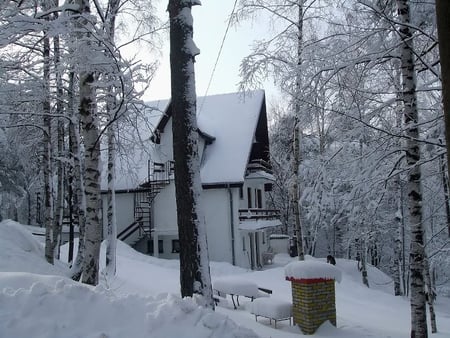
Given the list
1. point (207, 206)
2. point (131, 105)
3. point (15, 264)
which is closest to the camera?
point (131, 105)

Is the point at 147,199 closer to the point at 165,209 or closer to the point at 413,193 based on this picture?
the point at 165,209

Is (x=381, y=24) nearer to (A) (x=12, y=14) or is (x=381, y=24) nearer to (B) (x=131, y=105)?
(B) (x=131, y=105)

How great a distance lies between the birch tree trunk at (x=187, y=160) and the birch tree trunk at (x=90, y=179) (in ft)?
6.46

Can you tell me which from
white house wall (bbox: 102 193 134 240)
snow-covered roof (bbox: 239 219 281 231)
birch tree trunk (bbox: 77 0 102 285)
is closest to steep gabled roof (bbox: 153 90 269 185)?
snow-covered roof (bbox: 239 219 281 231)

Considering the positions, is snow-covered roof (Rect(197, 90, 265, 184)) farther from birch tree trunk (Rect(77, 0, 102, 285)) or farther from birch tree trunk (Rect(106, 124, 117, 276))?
birch tree trunk (Rect(77, 0, 102, 285))

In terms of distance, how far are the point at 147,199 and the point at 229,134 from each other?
6509 millimetres

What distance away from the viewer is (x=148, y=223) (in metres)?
26.3

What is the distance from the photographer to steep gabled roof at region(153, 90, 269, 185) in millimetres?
24109

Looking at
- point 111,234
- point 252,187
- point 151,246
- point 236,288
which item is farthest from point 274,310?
point 252,187

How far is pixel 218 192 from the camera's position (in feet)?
79.6

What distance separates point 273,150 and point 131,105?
28.6m

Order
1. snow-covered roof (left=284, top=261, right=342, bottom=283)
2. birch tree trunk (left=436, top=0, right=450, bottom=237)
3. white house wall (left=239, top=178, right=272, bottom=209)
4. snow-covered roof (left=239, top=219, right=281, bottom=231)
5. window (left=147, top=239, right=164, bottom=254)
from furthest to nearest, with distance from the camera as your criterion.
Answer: white house wall (left=239, top=178, right=272, bottom=209)
window (left=147, top=239, right=164, bottom=254)
snow-covered roof (left=239, top=219, right=281, bottom=231)
snow-covered roof (left=284, top=261, right=342, bottom=283)
birch tree trunk (left=436, top=0, right=450, bottom=237)

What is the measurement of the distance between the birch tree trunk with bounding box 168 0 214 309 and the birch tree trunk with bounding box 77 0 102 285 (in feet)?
6.46

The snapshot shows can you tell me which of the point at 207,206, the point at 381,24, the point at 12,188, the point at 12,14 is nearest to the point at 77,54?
the point at 12,14
